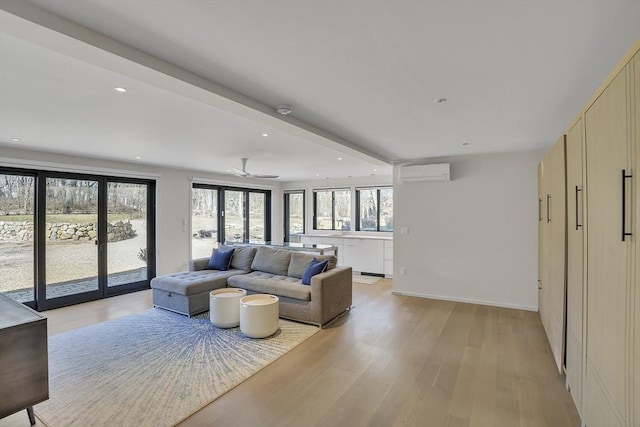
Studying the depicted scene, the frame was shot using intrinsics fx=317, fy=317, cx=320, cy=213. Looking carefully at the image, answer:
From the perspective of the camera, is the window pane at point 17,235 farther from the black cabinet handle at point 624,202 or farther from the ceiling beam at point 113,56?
the black cabinet handle at point 624,202

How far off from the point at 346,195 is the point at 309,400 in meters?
6.23

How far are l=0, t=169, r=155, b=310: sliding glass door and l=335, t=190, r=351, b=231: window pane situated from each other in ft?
14.3

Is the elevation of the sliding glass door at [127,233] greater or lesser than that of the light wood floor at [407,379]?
greater

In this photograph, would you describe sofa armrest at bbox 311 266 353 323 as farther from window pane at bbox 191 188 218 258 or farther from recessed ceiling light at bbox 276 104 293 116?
window pane at bbox 191 188 218 258

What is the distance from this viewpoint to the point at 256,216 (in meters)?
8.64

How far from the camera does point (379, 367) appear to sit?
2951mm

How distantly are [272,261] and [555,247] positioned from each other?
12.1ft

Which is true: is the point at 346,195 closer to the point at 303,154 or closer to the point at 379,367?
the point at 303,154

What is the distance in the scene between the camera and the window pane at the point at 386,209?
7750 mm

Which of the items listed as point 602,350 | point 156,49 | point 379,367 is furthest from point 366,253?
point 156,49

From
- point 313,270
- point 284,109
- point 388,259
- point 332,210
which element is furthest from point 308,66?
point 332,210

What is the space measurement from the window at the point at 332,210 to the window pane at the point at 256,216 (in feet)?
4.81

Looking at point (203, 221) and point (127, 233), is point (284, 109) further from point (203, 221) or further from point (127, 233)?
point (203, 221)

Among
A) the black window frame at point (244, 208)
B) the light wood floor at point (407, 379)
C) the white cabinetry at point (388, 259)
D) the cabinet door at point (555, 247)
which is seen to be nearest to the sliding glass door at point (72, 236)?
the light wood floor at point (407, 379)
